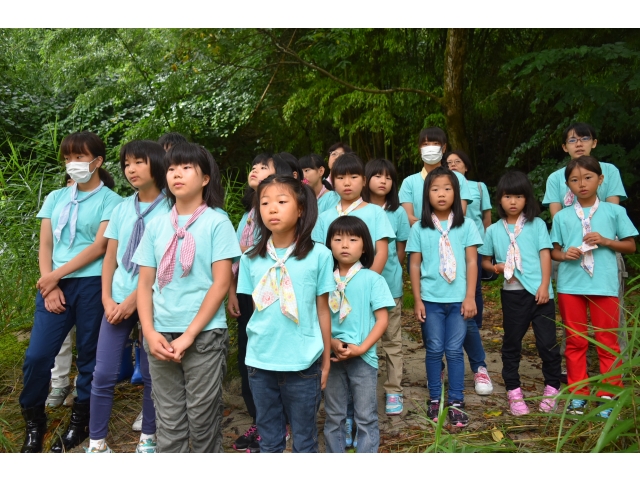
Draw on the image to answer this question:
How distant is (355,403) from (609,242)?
1.85 meters

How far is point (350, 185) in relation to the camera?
134 inches

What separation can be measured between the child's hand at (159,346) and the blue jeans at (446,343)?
1.63 meters

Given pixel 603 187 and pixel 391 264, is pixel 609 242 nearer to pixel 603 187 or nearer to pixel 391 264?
pixel 603 187

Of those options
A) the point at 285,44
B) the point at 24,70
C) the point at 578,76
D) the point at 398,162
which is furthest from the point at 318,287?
the point at 24,70

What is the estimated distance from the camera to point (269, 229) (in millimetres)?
2650

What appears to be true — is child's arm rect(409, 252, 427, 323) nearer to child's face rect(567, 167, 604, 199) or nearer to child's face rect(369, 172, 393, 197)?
child's face rect(369, 172, 393, 197)

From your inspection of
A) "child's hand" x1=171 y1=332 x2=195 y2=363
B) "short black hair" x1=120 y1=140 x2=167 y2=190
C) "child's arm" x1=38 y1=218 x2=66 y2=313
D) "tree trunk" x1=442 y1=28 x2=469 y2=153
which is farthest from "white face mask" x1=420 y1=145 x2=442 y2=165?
"tree trunk" x1=442 y1=28 x2=469 y2=153

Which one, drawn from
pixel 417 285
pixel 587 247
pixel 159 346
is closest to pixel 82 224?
pixel 159 346

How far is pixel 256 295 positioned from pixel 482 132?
26.1 feet

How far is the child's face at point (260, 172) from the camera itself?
329cm

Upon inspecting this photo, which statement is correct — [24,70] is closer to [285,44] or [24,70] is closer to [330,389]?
[285,44]

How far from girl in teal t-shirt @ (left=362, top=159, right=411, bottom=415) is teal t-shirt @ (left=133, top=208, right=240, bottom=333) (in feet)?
4.06

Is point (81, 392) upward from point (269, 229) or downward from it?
downward

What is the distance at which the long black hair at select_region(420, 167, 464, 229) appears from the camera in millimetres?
3500
